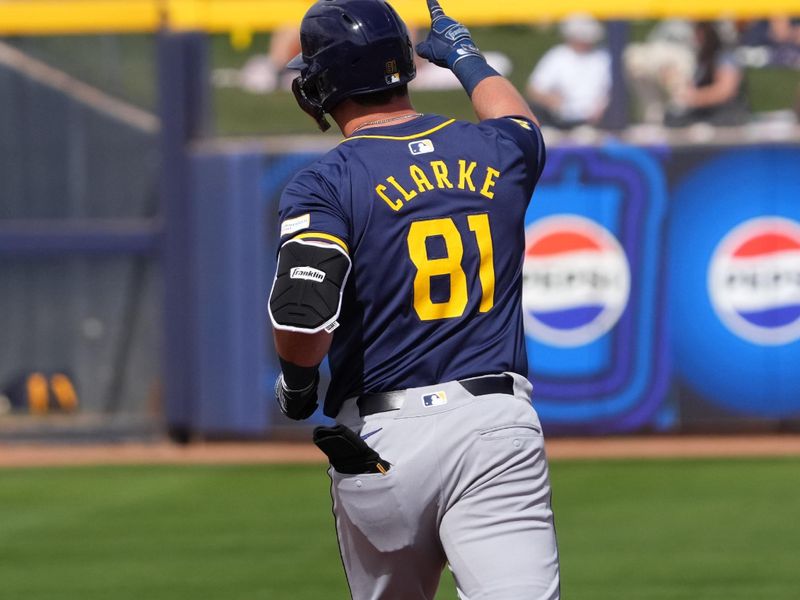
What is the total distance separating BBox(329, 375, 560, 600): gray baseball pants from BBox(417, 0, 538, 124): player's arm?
824mm

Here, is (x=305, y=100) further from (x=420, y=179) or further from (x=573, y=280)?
(x=573, y=280)

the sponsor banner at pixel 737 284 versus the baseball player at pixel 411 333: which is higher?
the baseball player at pixel 411 333

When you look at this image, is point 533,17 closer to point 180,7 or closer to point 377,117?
point 180,7

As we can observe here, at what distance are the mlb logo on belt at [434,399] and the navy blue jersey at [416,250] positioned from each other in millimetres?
42

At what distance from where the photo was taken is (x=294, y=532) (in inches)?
328

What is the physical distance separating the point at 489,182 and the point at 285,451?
8.24 meters

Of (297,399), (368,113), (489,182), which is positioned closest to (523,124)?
(489,182)

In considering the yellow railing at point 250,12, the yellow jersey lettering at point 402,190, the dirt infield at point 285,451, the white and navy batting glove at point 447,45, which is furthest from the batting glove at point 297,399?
the yellow railing at point 250,12

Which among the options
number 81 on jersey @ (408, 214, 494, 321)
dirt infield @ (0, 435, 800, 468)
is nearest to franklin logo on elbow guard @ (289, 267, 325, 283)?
number 81 on jersey @ (408, 214, 494, 321)

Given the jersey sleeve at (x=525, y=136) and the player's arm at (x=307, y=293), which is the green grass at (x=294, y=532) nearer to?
the jersey sleeve at (x=525, y=136)

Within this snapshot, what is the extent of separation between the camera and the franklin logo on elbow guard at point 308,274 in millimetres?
3498

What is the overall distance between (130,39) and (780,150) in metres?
5.04

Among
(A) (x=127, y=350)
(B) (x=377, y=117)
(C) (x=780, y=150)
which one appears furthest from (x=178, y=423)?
(B) (x=377, y=117)

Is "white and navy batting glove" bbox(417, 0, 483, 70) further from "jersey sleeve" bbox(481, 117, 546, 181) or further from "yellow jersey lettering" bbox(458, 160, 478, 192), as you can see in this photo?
"yellow jersey lettering" bbox(458, 160, 478, 192)
